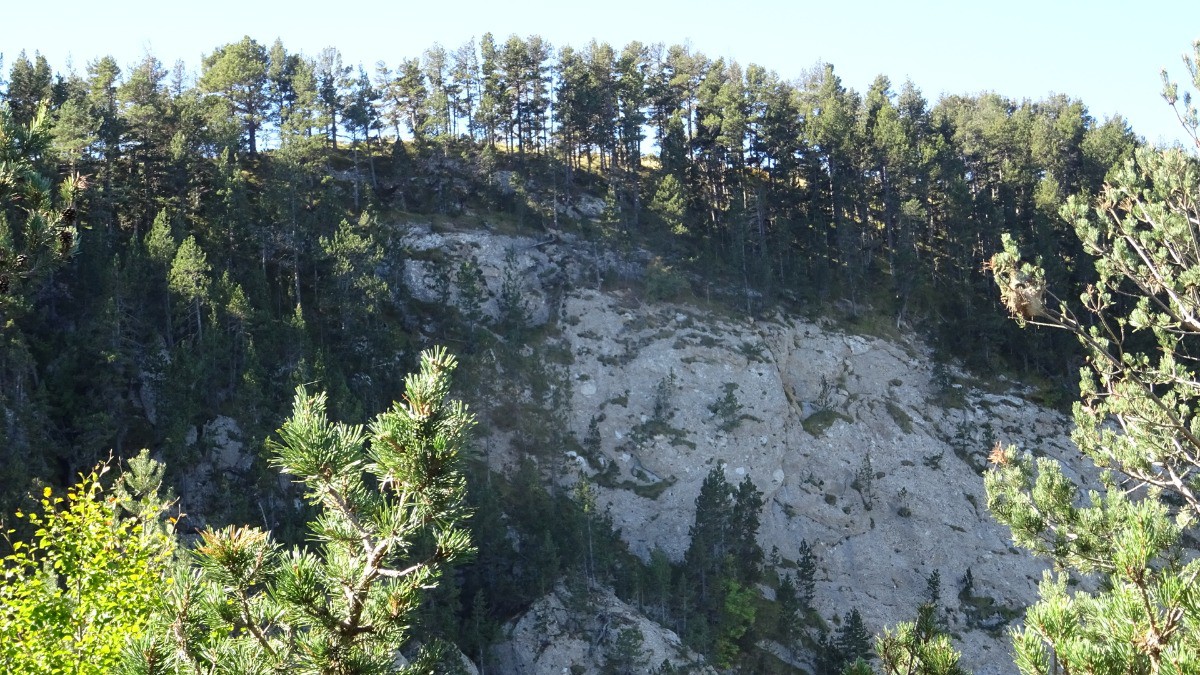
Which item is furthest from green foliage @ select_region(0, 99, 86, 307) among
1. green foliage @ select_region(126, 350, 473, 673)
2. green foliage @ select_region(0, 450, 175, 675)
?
green foliage @ select_region(126, 350, 473, 673)

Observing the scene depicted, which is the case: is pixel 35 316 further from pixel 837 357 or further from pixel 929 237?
pixel 929 237

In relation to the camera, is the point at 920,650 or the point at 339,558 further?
the point at 920,650

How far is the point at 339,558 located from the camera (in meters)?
6.71

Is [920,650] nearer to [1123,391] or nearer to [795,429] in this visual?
[1123,391]

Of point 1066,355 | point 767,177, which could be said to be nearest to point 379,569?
point 1066,355

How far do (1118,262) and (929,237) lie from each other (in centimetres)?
7072

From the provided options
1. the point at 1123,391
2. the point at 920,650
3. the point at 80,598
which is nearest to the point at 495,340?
the point at 80,598

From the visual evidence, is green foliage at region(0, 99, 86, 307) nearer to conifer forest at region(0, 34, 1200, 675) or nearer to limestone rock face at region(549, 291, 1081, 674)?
conifer forest at region(0, 34, 1200, 675)

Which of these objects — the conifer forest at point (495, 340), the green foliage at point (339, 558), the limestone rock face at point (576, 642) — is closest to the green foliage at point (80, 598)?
the conifer forest at point (495, 340)

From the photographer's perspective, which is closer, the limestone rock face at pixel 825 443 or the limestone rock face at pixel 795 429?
the limestone rock face at pixel 825 443

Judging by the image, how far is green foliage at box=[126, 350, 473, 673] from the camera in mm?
6477

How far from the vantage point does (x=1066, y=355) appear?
6488cm

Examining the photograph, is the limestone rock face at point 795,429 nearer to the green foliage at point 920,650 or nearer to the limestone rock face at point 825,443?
the limestone rock face at point 825,443

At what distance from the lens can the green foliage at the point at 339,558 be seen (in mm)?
6477
